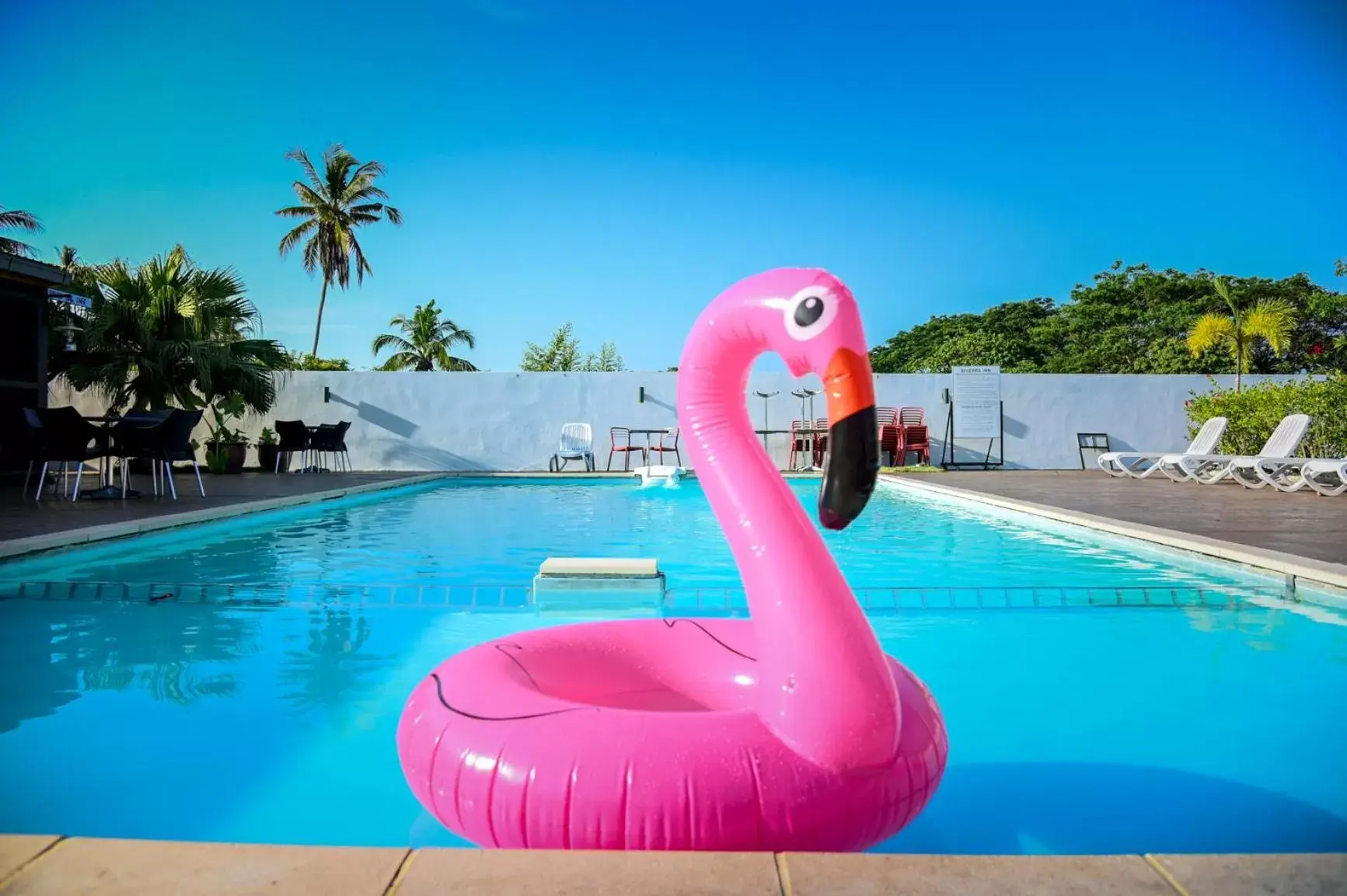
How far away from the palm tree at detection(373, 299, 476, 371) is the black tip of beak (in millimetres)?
31538

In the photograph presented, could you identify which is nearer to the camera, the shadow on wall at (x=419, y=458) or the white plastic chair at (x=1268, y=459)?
the white plastic chair at (x=1268, y=459)

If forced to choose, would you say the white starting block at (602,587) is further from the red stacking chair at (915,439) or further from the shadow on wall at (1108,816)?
the red stacking chair at (915,439)

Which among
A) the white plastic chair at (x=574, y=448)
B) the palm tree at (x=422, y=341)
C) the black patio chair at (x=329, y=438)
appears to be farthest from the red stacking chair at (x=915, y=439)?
the palm tree at (x=422, y=341)

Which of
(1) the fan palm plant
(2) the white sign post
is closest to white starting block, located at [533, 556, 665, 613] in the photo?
(1) the fan palm plant

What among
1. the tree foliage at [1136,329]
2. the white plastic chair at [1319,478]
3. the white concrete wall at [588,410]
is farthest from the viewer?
the tree foliage at [1136,329]

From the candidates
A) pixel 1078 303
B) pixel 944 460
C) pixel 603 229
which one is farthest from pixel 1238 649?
pixel 1078 303

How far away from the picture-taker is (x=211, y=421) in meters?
14.8

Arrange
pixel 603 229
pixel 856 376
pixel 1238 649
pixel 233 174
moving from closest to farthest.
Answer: pixel 856 376
pixel 1238 649
pixel 233 174
pixel 603 229

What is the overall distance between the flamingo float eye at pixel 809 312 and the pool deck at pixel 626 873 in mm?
861

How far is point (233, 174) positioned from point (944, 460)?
12214 mm

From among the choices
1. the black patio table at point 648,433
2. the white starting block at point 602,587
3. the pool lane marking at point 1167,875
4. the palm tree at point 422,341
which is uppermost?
the palm tree at point 422,341

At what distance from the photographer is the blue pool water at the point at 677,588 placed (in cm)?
207

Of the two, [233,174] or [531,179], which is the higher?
[531,179]

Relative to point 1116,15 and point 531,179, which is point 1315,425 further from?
point 531,179
